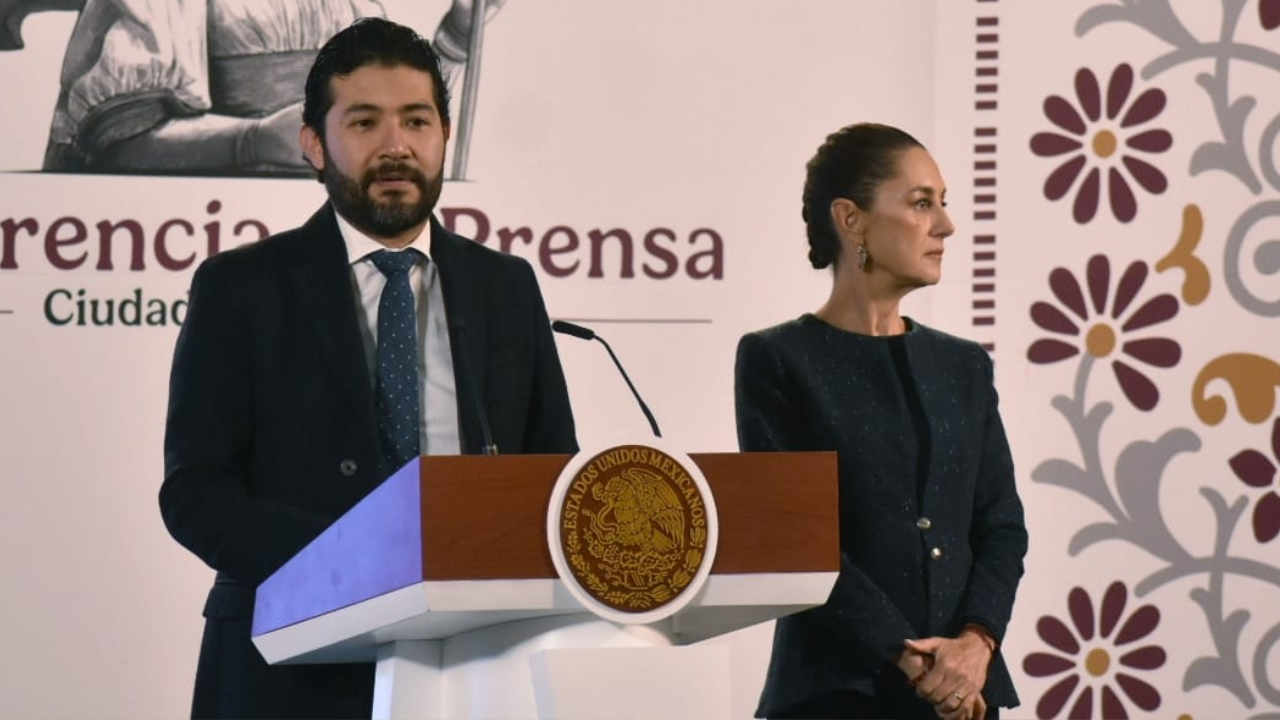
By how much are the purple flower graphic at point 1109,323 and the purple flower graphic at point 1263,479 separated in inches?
9.5

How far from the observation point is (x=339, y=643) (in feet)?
6.56

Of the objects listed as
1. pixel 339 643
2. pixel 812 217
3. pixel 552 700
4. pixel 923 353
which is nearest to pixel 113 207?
pixel 812 217

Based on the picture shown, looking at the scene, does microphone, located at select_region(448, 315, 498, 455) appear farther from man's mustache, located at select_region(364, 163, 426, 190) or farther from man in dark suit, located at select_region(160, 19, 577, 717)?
man's mustache, located at select_region(364, 163, 426, 190)

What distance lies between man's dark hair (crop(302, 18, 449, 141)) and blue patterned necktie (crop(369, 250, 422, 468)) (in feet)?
1.02

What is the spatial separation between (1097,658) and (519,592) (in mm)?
2648

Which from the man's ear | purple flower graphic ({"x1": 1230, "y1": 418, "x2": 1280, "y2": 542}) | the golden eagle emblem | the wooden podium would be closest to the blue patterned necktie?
the man's ear

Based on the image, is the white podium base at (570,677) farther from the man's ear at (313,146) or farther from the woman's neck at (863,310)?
the woman's neck at (863,310)

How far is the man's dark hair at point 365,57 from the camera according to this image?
276 cm

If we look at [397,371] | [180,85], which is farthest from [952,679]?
[180,85]

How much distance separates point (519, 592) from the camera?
68.7 inches

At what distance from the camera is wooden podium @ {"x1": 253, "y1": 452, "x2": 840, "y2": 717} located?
5.65 feet

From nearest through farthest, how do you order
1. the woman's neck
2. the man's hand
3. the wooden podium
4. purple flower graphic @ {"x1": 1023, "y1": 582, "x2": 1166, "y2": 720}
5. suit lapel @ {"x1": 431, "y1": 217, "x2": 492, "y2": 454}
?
the wooden podium, suit lapel @ {"x1": 431, "y1": 217, "x2": 492, "y2": 454}, the man's hand, the woman's neck, purple flower graphic @ {"x1": 1023, "y1": 582, "x2": 1166, "y2": 720}

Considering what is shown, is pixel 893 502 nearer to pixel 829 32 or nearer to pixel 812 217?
pixel 812 217

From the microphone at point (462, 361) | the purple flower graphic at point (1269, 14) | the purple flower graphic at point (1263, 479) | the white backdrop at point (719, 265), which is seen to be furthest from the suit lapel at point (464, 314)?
the purple flower graphic at point (1269, 14)
